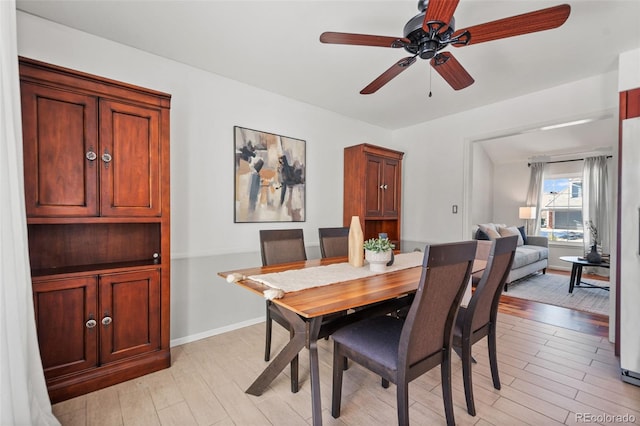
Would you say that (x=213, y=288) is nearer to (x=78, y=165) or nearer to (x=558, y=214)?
(x=78, y=165)

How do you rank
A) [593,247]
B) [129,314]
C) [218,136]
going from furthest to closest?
[593,247]
[218,136]
[129,314]

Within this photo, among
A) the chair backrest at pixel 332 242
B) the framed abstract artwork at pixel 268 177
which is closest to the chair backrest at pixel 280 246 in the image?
the chair backrest at pixel 332 242

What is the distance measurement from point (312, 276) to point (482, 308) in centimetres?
109

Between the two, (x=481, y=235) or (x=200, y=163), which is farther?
(x=481, y=235)

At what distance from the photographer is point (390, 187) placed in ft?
13.1

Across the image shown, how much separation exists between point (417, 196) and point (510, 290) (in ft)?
6.78

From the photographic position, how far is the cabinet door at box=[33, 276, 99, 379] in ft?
5.63

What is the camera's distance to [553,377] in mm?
2047

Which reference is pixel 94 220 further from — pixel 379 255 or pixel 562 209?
pixel 562 209

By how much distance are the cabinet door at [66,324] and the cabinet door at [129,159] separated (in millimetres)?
509

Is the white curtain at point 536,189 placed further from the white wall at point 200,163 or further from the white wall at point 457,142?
the white wall at point 200,163

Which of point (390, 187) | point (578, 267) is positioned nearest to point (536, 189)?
point (578, 267)

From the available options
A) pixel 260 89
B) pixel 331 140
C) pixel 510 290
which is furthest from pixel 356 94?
pixel 510 290

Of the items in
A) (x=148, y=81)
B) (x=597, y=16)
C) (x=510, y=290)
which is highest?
(x=597, y=16)
